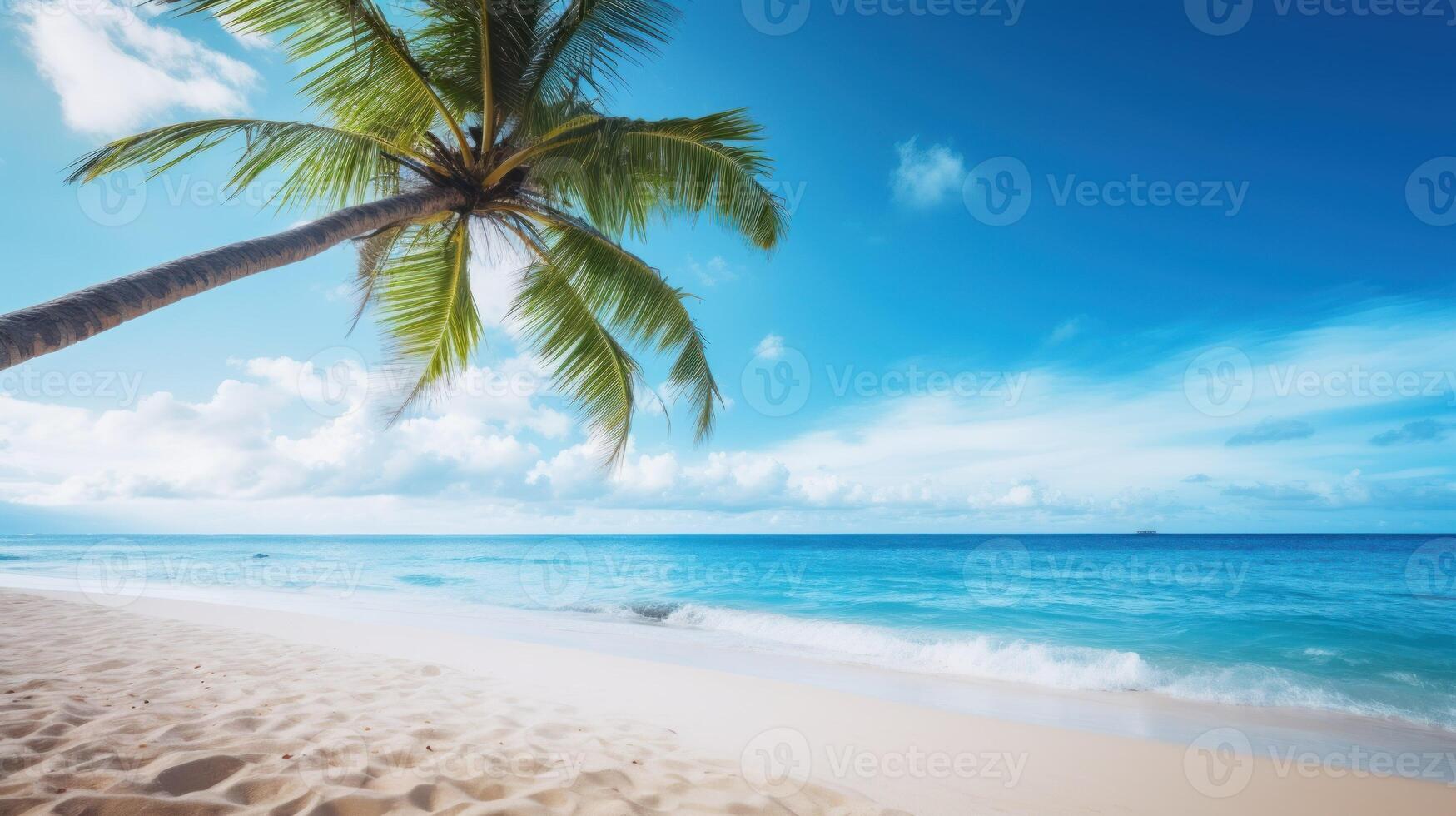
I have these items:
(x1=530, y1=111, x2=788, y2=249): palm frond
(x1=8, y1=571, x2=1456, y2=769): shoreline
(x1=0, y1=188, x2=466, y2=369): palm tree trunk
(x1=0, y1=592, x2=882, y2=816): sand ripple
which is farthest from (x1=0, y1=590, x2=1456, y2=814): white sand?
(x1=530, y1=111, x2=788, y2=249): palm frond

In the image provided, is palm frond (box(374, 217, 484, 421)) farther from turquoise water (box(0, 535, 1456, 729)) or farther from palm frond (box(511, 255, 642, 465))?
turquoise water (box(0, 535, 1456, 729))

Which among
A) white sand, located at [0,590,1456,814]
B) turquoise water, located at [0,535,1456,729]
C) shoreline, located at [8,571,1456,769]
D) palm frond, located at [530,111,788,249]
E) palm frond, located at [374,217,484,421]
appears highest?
palm frond, located at [530,111,788,249]

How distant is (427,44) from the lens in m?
5.15

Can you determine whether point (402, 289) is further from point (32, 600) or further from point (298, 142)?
point (32, 600)

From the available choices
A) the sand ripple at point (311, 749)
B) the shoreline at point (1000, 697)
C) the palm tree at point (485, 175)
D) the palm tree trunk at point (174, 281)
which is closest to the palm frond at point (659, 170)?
the palm tree at point (485, 175)

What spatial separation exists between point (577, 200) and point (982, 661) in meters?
8.96

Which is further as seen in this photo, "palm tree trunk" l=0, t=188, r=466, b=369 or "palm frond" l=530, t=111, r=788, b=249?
"palm frond" l=530, t=111, r=788, b=249

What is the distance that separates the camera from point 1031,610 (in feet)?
50.8

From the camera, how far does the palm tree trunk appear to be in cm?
236

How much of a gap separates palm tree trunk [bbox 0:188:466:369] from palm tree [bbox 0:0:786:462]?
14 millimetres

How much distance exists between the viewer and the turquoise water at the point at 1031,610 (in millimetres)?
8680

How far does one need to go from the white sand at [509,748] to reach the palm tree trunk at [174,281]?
176cm

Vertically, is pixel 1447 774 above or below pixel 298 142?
below

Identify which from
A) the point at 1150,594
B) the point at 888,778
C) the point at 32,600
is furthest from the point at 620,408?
the point at 1150,594
